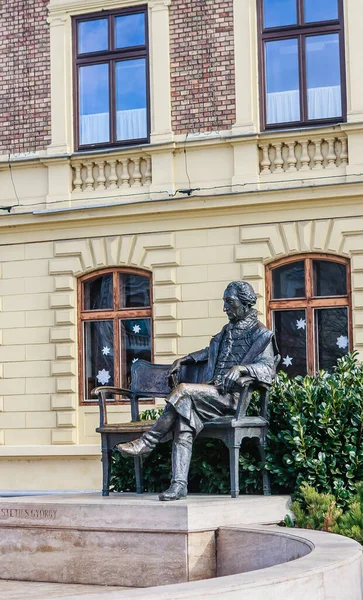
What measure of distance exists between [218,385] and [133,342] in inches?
278

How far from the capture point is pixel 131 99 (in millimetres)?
16391

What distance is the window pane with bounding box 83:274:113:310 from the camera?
16.3 meters

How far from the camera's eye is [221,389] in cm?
909

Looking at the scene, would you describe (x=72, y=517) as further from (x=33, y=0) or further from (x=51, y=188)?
(x=33, y=0)

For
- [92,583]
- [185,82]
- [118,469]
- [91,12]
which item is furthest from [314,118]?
[92,583]

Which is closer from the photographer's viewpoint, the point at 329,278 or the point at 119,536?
the point at 119,536

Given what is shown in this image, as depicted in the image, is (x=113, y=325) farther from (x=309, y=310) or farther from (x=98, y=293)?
(x=309, y=310)

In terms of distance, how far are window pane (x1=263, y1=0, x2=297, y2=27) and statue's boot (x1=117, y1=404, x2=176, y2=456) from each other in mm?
8221

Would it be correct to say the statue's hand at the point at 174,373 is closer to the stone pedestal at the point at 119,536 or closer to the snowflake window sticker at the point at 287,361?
the stone pedestal at the point at 119,536

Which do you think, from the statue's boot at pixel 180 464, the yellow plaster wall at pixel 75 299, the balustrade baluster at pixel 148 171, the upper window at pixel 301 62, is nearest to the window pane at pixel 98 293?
the yellow plaster wall at pixel 75 299

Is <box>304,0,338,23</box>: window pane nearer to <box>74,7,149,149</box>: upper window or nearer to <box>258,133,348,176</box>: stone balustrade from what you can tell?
<box>258,133,348,176</box>: stone balustrade

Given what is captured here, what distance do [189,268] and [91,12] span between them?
3.95m

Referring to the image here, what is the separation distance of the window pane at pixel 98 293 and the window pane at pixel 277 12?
13.1ft

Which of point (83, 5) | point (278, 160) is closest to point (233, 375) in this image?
point (278, 160)
